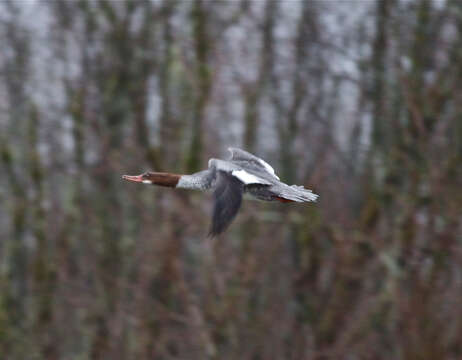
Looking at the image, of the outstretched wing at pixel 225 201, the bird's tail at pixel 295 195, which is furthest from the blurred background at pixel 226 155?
the outstretched wing at pixel 225 201

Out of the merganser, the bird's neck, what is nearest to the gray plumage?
the merganser

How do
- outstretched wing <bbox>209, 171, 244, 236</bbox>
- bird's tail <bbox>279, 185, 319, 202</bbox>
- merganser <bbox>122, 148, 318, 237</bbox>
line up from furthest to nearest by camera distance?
bird's tail <bbox>279, 185, 319, 202</bbox>
merganser <bbox>122, 148, 318, 237</bbox>
outstretched wing <bbox>209, 171, 244, 236</bbox>

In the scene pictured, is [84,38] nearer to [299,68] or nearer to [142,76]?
[142,76]

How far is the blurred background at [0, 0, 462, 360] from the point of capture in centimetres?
963

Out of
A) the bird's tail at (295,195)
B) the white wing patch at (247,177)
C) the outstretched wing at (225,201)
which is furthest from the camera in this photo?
the bird's tail at (295,195)

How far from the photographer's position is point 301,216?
32.8 feet

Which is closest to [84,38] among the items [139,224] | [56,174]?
[56,174]

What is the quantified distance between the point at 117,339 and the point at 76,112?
283 cm

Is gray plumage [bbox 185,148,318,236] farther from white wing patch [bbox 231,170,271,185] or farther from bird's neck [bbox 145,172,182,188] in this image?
bird's neck [bbox 145,172,182,188]

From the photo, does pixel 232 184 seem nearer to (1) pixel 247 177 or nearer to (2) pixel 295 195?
(1) pixel 247 177

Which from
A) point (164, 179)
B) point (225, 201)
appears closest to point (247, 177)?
point (225, 201)

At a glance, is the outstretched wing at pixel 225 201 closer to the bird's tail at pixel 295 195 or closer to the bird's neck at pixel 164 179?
the bird's tail at pixel 295 195

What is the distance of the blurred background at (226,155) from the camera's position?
31.6ft

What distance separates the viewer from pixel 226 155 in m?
9.43
